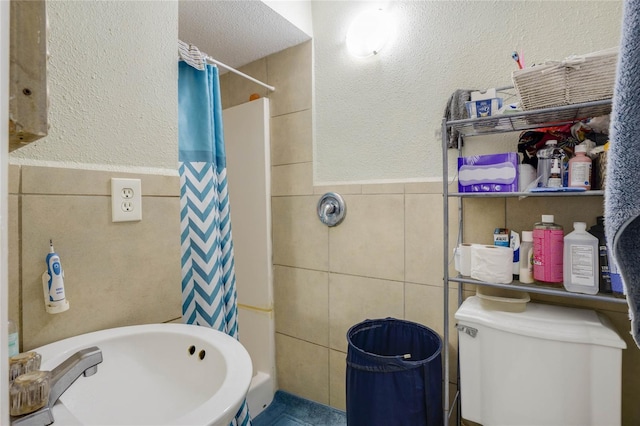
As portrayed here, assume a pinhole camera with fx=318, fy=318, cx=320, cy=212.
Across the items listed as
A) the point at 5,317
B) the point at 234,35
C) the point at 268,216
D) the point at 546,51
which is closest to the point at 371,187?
the point at 268,216

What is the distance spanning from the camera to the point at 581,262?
916mm

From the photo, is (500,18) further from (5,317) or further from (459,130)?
(5,317)

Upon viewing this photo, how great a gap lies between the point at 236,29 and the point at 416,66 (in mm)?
878

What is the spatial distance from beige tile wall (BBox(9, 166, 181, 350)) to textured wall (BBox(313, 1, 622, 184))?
875mm

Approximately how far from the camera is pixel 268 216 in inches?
71.2

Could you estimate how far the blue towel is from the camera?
344mm

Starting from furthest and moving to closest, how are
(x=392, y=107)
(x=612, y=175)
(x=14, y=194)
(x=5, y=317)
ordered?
(x=392, y=107), (x=14, y=194), (x=612, y=175), (x=5, y=317)

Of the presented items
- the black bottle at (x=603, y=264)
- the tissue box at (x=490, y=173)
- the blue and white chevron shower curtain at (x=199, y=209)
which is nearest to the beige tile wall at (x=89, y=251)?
the blue and white chevron shower curtain at (x=199, y=209)

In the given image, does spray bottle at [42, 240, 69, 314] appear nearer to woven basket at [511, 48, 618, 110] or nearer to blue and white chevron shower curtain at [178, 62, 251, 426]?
blue and white chevron shower curtain at [178, 62, 251, 426]

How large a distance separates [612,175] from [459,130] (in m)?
0.92

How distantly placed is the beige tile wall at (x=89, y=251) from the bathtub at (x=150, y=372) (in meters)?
0.06

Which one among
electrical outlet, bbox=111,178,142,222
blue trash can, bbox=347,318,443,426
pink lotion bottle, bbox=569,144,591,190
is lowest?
blue trash can, bbox=347,318,443,426

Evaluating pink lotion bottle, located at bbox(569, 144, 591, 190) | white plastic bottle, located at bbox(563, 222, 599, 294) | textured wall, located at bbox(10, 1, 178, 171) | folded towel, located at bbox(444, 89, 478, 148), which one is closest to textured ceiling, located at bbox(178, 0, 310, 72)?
textured wall, located at bbox(10, 1, 178, 171)

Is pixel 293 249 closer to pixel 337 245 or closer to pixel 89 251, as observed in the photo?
pixel 337 245
